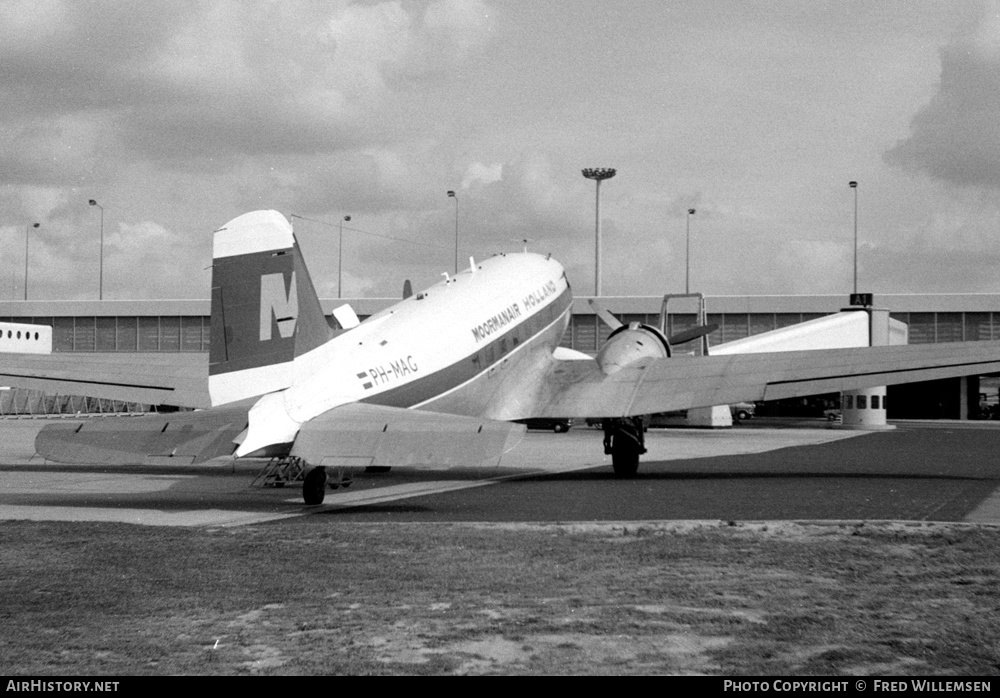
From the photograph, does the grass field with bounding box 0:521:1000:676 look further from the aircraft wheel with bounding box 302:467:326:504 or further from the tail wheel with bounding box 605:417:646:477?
the tail wheel with bounding box 605:417:646:477

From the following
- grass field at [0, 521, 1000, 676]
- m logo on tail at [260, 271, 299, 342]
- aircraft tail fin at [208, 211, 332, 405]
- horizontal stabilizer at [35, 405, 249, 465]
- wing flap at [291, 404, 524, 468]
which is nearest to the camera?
grass field at [0, 521, 1000, 676]

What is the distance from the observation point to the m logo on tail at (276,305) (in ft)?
55.9

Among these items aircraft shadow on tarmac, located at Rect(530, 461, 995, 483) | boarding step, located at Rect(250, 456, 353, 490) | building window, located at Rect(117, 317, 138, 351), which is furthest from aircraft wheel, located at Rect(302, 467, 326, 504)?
building window, located at Rect(117, 317, 138, 351)

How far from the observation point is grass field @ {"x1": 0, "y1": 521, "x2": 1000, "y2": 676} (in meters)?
7.42

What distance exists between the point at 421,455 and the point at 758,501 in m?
5.85

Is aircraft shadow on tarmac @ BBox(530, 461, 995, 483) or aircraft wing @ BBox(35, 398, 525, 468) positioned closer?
aircraft wing @ BBox(35, 398, 525, 468)

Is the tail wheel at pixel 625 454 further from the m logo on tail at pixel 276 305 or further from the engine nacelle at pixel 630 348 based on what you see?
the m logo on tail at pixel 276 305

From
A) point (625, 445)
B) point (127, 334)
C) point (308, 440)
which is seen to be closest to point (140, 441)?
point (308, 440)

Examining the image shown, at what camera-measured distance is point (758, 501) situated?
17.5 m

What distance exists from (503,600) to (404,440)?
19.5 ft

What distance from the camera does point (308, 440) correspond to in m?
15.6

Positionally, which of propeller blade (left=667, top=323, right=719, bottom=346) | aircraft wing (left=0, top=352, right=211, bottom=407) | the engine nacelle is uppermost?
propeller blade (left=667, top=323, right=719, bottom=346)

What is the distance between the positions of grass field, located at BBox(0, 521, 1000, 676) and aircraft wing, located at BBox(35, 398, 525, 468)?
1.15 m
